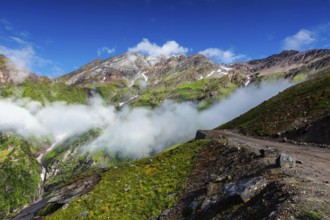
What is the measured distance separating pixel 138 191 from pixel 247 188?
19344 millimetres

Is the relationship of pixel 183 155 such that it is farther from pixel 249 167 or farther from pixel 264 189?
pixel 264 189

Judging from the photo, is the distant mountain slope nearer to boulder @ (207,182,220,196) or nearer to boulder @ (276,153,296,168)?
boulder @ (276,153,296,168)

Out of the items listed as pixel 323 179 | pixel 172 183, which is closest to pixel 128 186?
pixel 172 183

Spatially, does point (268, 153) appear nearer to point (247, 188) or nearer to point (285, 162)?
point (285, 162)

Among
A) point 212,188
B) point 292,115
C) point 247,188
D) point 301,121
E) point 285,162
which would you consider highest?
point 292,115

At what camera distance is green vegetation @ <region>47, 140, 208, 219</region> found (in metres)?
36.7

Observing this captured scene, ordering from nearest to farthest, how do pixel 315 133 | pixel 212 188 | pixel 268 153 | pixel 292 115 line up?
pixel 212 188
pixel 268 153
pixel 315 133
pixel 292 115

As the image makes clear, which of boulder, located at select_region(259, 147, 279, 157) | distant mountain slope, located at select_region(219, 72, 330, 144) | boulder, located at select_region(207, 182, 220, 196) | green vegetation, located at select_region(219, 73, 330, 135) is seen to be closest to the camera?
boulder, located at select_region(207, 182, 220, 196)

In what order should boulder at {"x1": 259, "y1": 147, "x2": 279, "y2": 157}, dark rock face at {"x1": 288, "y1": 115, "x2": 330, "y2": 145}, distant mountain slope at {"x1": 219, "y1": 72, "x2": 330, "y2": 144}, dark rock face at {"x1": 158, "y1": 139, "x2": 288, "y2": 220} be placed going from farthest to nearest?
distant mountain slope at {"x1": 219, "y1": 72, "x2": 330, "y2": 144}, dark rock face at {"x1": 288, "y1": 115, "x2": 330, "y2": 145}, boulder at {"x1": 259, "y1": 147, "x2": 279, "y2": 157}, dark rock face at {"x1": 158, "y1": 139, "x2": 288, "y2": 220}

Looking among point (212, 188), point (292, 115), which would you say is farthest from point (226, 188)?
point (292, 115)

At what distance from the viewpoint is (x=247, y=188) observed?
25.5 metres

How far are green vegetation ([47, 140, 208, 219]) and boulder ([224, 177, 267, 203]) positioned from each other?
1002cm

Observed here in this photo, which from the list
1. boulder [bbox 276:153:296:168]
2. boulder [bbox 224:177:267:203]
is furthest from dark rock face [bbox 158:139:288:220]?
boulder [bbox 276:153:296:168]

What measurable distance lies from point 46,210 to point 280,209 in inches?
1625
